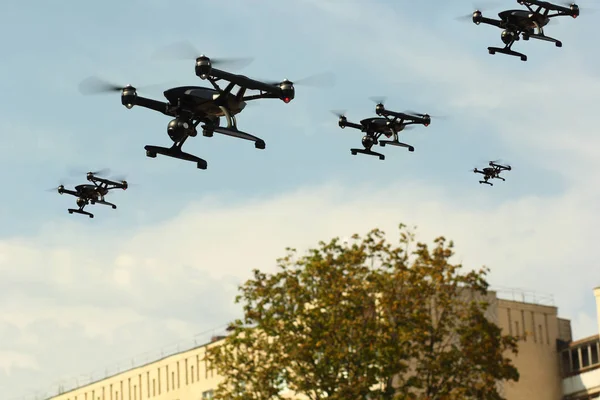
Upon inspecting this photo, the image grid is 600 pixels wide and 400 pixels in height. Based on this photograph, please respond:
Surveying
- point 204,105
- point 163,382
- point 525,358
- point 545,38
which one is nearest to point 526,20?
point 545,38

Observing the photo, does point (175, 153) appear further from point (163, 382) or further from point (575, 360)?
point (163, 382)

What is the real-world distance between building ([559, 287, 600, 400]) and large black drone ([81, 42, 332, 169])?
262 ft

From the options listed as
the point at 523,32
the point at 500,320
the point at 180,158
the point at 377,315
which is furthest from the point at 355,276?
the point at 500,320

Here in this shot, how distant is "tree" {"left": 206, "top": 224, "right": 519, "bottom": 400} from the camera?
74125mm

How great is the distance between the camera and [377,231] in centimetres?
7881

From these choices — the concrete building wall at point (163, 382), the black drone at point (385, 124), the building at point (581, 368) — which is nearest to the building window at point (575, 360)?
the building at point (581, 368)

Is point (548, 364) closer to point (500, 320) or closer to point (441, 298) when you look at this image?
point (500, 320)

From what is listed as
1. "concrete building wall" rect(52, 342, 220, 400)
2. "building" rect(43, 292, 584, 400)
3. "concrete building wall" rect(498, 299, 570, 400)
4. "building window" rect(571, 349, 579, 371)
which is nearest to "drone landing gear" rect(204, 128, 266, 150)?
"building" rect(43, 292, 584, 400)

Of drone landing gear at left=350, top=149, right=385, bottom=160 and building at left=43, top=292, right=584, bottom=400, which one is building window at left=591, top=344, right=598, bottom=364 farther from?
drone landing gear at left=350, top=149, right=385, bottom=160

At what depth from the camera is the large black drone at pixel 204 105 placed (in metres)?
43.4

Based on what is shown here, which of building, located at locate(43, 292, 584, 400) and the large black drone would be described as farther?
building, located at locate(43, 292, 584, 400)

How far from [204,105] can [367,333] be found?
1293 inches

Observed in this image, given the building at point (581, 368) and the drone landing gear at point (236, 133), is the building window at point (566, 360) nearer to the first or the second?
the building at point (581, 368)

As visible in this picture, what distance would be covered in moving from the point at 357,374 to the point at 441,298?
6.49 metres
